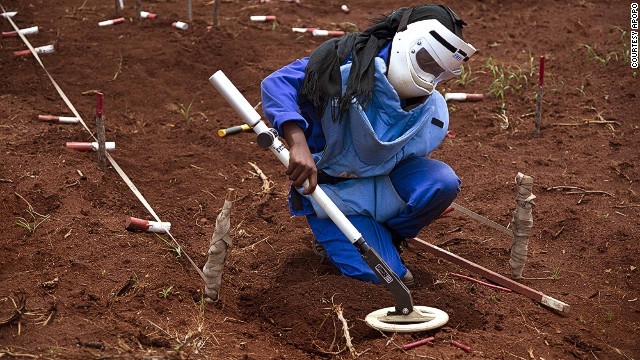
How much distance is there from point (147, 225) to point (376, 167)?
1105 mm

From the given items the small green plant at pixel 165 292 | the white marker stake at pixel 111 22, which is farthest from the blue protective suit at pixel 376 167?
the white marker stake at pixel 111 22

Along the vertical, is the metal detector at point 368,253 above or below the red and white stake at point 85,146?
above

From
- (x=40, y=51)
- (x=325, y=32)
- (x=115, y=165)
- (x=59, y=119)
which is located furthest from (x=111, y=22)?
(x=115, y=165)

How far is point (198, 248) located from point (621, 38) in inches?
159

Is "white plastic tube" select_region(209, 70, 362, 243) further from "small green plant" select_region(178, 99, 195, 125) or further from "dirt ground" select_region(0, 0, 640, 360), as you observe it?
"small green plant" select_region(178, 99, 195, 125)

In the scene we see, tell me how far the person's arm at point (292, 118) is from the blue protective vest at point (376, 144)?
0.20m

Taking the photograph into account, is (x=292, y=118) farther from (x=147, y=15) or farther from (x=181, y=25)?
(x=147, y=15)

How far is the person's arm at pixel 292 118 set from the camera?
3.80m

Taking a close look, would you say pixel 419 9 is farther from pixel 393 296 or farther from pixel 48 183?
pixel 48 183

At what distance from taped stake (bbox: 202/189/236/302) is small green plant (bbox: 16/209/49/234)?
98 cm

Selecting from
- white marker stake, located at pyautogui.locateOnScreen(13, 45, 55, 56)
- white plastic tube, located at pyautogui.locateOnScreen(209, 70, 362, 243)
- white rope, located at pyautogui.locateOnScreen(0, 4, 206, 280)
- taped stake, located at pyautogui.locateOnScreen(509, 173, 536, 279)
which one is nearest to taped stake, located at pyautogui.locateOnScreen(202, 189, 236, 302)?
white rope, located at pyautogui.locateOnScreen(0, 4, 206, 280)

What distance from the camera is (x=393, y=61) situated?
4.08 m

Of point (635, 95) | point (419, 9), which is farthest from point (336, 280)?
point (635, 95)

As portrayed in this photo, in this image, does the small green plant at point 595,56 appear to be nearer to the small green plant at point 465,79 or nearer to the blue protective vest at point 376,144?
the small green plant at point 465,79
